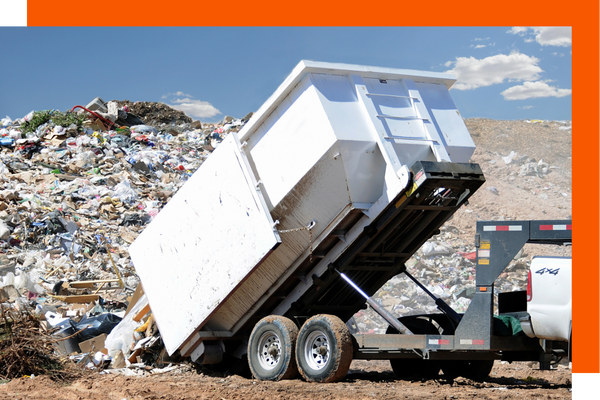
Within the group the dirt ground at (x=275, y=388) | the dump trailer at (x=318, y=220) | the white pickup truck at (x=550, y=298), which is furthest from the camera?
the dump trailer at (x=318, y=220)

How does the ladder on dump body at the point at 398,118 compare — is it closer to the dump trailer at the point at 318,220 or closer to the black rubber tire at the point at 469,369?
the dump trailer at the point at 318,220

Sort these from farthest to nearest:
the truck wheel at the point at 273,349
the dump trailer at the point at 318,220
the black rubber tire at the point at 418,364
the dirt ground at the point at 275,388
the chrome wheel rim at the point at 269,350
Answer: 1. the black rubber tire at the point at 418,364
2. the chrome wheel rim at the point at 269,350
3. the truck wheel at the point at 273,349
4. the dump trailer at the point at 318,220
5. the dirt ground at the point at 275,388

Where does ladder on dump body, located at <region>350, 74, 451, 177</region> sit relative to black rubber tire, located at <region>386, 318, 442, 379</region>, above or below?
above

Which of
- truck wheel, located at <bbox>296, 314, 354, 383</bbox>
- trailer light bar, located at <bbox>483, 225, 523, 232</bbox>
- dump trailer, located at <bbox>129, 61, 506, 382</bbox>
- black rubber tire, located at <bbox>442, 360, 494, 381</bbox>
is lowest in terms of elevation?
black rubber tire, located at <bbox>442, 360, 494, 381</bbox>

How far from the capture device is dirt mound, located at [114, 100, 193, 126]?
88.7 feet

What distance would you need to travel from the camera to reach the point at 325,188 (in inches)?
236

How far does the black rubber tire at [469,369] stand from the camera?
6664 mm

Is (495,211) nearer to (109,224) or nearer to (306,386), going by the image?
(109,224)

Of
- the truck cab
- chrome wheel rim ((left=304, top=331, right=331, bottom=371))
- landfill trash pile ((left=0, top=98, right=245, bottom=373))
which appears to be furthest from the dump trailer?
landfill trash pile ((left=0, top=98, right=245, bottom=373))

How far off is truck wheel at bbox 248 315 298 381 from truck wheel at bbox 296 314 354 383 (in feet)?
0.42

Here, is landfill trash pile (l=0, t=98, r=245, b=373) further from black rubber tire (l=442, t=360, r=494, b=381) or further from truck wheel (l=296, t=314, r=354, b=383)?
black rubber tire (l=442, t=360, r=494, b=381)

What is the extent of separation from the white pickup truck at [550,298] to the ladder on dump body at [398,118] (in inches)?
56.7

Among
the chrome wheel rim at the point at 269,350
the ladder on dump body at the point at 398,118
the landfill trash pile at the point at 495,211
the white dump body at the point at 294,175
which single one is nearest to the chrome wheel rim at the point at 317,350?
the chrome wheel rim at the point at 269,350

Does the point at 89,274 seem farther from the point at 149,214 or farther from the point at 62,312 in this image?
the point at 149,214
